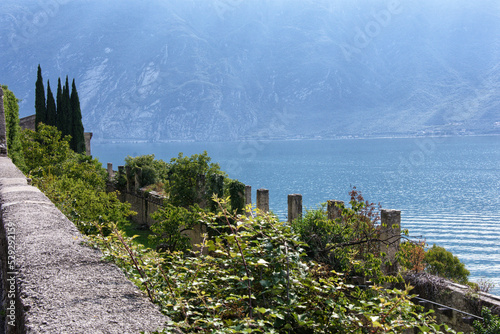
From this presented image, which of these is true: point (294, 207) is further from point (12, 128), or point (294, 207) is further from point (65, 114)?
point (65, 114)

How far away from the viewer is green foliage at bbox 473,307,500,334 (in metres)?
7.53

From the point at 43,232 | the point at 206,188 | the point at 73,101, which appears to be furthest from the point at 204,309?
the point at 73,101

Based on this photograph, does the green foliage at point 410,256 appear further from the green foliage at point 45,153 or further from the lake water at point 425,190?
the green foliage at point 45,153

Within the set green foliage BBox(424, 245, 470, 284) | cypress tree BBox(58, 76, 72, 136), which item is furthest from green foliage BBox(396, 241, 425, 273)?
cypress tree BBox(58, 76, 72, 136)

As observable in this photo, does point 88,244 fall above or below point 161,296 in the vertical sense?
above

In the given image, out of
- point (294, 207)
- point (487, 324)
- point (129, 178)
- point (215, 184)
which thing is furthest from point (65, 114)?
point (487, 324)

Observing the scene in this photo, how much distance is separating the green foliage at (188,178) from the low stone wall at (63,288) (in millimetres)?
14163

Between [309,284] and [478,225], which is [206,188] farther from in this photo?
[478,225]

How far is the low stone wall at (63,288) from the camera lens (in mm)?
1980

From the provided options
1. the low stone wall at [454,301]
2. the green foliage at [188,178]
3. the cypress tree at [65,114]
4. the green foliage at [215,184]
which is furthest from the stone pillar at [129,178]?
the low stone wall at [454,301]

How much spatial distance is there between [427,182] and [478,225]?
38.0 metres

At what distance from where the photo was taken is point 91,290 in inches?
91.3

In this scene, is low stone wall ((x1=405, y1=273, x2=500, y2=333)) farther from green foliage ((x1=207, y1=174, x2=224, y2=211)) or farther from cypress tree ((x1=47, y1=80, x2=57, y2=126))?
cypress tree ((x1=47, y1=80, x2=57, y2=126))

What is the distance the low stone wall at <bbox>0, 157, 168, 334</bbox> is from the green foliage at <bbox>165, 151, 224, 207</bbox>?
14163 mm
